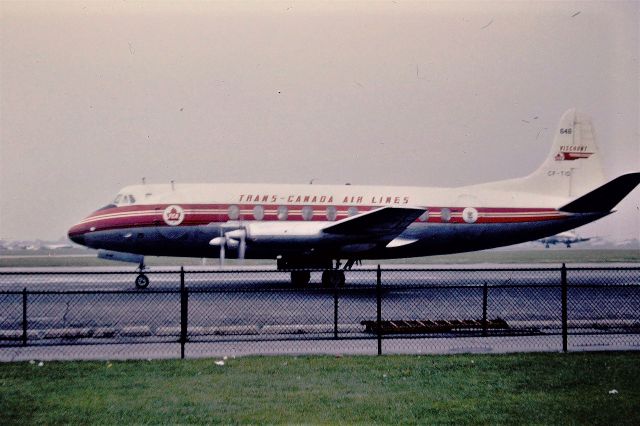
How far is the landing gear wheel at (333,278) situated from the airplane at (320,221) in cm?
5

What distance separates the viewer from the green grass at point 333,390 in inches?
285

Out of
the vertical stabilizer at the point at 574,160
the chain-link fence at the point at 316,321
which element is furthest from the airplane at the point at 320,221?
the chain-link fence at the point at 316,321

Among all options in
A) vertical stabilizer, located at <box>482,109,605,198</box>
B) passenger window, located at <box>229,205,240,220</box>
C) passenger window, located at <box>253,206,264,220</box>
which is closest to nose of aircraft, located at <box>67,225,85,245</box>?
passenger window, located at <box>229,205,240,220</box>

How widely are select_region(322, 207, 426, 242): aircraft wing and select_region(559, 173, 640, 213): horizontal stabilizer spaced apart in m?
7.44

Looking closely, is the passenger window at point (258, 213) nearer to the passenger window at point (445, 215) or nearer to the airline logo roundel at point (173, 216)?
the airline logo roundel at point (173, 216)

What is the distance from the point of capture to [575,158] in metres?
29.3

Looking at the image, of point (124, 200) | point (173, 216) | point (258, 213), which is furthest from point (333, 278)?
point (124, 200)

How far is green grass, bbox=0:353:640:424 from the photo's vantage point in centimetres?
725

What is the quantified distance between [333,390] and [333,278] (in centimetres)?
1550

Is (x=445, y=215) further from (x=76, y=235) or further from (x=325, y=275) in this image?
(x=76, y=235)

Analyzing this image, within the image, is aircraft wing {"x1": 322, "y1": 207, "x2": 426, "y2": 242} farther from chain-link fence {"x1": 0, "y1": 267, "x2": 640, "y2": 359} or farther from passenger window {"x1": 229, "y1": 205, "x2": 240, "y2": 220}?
passenger window {"x1": 229, "y1": 205, "x2": 240, "y2": 220}

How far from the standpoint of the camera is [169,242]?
968 inches

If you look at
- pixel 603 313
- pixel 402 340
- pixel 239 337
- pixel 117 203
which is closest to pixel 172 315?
pixel 239 337

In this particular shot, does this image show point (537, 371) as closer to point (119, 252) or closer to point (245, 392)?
point (245, 392)
